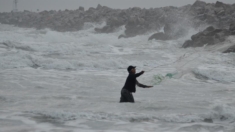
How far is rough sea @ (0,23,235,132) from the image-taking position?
7.08 metres

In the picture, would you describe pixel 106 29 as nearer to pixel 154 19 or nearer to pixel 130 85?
pixel 154 19

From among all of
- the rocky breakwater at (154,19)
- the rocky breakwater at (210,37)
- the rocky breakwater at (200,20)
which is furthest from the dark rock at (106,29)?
the rocky breakwater at (210,37)

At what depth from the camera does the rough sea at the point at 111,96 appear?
7.08 meters

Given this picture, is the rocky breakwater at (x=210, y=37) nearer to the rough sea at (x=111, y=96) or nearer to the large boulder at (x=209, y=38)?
the large boulder at (x=209, y=38)

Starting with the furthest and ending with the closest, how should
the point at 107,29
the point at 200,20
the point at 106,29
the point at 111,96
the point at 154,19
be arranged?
the point at 106,29 < the point at 107,29 < the point at 154,19 < the point at 200,20 < the point at 111,96

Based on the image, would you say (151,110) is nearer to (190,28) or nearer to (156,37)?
(156,37)

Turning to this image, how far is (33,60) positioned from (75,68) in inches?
89.8

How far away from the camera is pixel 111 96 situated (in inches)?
409

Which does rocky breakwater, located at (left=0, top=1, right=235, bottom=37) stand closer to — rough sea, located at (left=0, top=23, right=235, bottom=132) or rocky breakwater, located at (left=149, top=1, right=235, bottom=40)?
rocky breakwater, located at (left=149, top=1, right=235, bottom=40)

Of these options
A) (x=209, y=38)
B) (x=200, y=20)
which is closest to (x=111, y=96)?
(x=209, y=38)

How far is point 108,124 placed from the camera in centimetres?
705

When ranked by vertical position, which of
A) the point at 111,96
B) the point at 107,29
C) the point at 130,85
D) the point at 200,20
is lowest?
the point at 111,96

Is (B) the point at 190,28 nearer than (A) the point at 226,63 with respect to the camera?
No

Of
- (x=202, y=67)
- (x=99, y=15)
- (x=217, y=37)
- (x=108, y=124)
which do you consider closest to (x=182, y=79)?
(x=202, y=67)
